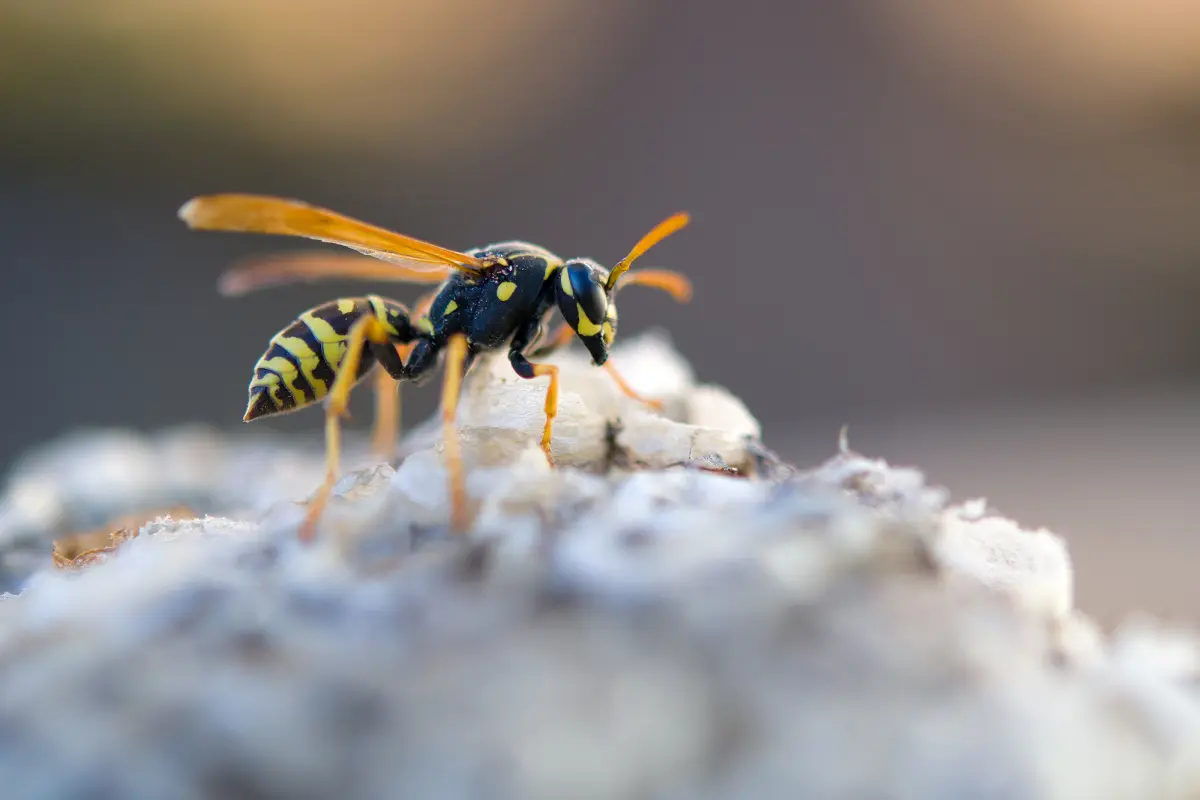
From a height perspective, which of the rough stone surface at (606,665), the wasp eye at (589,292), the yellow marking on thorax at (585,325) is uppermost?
the wasp eye at (589,292)

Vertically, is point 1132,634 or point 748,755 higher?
point 1132,634

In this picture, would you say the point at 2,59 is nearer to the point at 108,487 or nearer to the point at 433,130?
the point at 433,130

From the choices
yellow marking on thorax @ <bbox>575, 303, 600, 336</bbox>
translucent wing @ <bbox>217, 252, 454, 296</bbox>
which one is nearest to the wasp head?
yellow marking on thorax @ <bbox>575, 303, 600, 336</bbox>

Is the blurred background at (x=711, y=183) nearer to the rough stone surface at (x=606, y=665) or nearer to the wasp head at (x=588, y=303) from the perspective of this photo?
the wasp head at (x=588, y=303)

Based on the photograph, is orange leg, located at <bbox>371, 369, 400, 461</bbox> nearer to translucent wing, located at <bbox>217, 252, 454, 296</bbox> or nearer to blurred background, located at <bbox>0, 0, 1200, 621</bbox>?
translucent wing, located at <bbox>217, 252, 454, 296</bbox>

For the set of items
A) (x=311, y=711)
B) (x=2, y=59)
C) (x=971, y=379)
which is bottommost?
(x=311, y=711)

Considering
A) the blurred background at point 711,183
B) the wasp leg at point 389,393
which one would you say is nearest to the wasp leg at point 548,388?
the wasp leg at point 389,393

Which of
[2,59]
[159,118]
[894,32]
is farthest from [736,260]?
[2,59]
